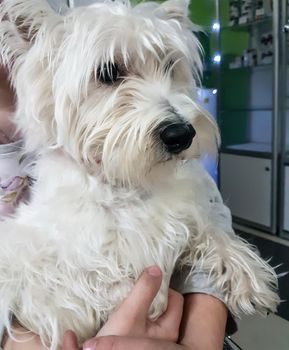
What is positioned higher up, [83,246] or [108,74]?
[108,74]

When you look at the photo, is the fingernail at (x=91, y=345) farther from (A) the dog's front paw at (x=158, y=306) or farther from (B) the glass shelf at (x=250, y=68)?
(B) the glass shelf at (x=250, y=68)

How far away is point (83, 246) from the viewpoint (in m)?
0.75

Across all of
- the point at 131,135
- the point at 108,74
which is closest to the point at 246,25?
the point at 108,74

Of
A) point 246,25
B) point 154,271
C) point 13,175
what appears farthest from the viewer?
point 246,25

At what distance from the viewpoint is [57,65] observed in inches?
31.6

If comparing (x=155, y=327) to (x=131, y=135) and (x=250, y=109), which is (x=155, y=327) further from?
(x=250, y=109)

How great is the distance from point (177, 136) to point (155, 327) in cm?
34

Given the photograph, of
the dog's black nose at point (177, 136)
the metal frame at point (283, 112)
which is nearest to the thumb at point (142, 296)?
the dog's black nose at point (177, 136)

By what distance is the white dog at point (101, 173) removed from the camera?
733mm

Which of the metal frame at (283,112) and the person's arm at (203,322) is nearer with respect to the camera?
the person's arm at (203,322)

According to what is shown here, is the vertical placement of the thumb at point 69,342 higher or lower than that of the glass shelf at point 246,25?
lower

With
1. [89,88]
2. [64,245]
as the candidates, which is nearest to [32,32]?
[89,88]

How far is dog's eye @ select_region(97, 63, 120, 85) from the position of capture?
0.80 meters

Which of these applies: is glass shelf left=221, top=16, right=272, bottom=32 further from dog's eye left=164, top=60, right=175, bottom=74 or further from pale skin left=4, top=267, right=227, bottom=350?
pale skin left=4, top=267, right=227, bottom=350
